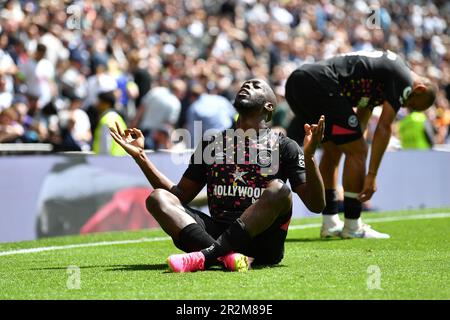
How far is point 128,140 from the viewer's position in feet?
25.5

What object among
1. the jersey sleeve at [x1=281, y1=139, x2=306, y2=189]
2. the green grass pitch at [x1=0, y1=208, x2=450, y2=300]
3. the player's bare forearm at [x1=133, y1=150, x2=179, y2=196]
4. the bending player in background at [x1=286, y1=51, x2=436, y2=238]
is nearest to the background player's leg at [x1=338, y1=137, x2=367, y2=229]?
the bending player in background at [x1=286, y1=51, x2=436, y2=238]

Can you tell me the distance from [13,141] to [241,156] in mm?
6851

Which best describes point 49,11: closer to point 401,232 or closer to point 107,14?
point 107,14

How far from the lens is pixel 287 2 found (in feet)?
84.3

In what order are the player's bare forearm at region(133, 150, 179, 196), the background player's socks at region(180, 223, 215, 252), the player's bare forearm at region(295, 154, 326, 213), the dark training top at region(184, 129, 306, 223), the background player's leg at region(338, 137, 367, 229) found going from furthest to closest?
the background player's leg at region(338, 137, 367, 229)
the player's bare forearm at region(133, 150, 179, 196)
the dark training top at region(184, 129, 306, 223)
the background player's socks at region(180, 223, 215, 252)
the player's bare forearm at region(295, 154, 326, 213)

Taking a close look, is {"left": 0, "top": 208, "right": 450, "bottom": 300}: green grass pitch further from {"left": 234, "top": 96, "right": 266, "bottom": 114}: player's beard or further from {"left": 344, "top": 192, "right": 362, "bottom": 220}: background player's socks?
{"left": 234, "top": 96, "right": 266, "bottom": 114}: player's beard

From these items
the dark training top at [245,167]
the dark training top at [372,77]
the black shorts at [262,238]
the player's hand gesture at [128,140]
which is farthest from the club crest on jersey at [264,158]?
the dark training top at [372,77]

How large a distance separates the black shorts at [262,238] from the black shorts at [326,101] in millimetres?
2789

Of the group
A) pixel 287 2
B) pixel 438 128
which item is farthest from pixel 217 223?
pixel 287 2

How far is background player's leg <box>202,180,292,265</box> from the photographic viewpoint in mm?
7184

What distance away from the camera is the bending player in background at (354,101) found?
10.2 metres

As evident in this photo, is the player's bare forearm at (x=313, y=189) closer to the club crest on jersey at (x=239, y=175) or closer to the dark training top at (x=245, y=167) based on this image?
the dark training top at (x=245, y=167)

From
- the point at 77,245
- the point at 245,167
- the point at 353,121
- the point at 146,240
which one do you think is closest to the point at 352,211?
the point at 353,121

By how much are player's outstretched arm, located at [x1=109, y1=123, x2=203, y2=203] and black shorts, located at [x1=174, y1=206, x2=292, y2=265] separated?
214mm
